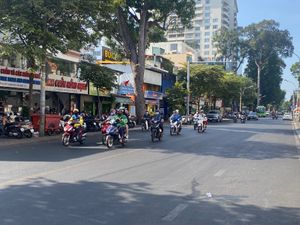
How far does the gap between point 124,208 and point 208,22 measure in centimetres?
15305

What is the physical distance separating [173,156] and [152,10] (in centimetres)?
2623

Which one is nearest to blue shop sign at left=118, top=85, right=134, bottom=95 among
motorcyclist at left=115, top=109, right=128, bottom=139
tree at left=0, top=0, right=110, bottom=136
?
tree at left=0, top=0, right=110, bottom=136

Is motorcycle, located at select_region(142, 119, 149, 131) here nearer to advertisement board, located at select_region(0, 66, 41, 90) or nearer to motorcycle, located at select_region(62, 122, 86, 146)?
advertisement board, located at select_region(0, 66, 41, 90)

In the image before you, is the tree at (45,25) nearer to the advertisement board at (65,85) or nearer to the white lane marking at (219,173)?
the advertisement board at (65,85)

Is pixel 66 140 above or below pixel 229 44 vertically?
below

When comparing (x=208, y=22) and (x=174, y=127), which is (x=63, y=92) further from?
(x=208, y=22)

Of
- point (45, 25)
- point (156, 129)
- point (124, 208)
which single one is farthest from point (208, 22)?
point (124, 208)

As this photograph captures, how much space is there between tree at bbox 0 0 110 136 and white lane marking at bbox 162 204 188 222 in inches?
566

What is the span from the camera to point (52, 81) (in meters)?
32.8

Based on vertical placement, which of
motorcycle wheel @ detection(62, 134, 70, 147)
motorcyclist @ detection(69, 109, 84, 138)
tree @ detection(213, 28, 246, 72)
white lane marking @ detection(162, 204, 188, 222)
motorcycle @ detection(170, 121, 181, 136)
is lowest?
white lane marking @ detection(162, 204, 188, 222)

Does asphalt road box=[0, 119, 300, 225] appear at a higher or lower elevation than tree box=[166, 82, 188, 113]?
lower

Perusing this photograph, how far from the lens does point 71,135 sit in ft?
62.8

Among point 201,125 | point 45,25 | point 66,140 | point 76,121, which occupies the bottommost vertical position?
point 66,140

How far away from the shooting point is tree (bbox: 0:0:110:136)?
20250mm
